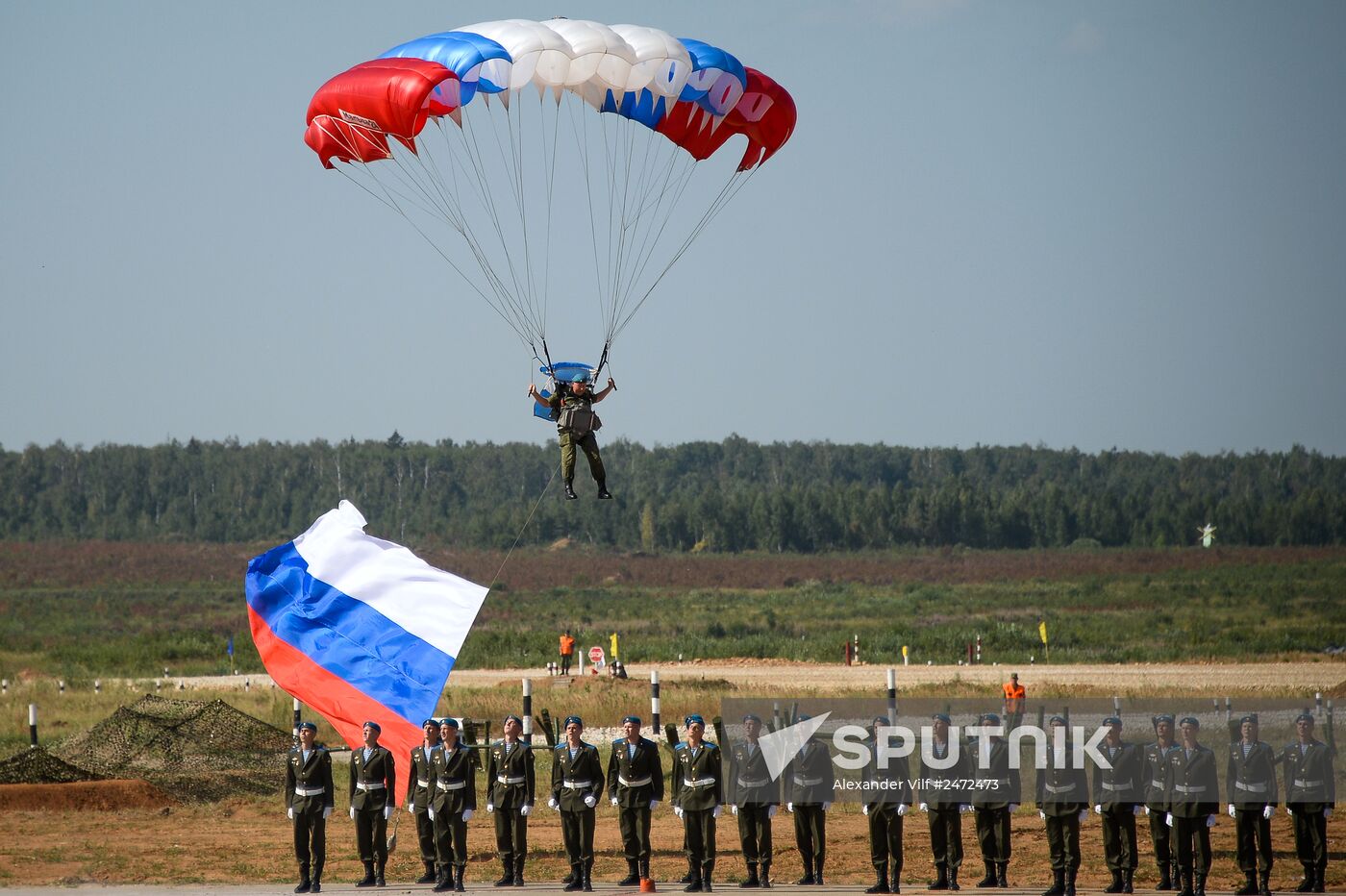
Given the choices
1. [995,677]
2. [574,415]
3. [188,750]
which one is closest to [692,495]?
[995,677]

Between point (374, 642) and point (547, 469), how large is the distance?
11668cm

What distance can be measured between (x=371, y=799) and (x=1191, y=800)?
6.87 meters

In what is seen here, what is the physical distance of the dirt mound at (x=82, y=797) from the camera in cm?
1811

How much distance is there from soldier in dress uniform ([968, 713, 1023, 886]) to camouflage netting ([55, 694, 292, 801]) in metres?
10.1

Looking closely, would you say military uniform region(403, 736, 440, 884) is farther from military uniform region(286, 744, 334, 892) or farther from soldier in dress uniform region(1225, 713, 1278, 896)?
soldier in dress uniform region(1225, 713, 1278, 896)

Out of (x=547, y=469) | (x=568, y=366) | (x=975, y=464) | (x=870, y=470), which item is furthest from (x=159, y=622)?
(x=975, y=464)

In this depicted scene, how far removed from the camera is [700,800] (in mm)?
13172

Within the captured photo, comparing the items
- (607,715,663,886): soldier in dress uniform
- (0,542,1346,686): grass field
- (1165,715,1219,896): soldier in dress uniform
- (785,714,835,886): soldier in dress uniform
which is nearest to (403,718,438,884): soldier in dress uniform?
(607,715,663,886): soldier in dress uniform

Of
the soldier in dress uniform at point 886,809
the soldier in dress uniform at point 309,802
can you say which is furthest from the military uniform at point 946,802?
the soldier in dress uniform at point 309,802

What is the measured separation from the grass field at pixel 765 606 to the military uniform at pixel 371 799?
24980 millimetres

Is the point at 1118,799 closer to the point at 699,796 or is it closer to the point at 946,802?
the point at 946,802

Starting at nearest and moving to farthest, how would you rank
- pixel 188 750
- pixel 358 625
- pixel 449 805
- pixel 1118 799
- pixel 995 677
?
pixel 1118 799, pixel 449 805, pixel 358 625, pixel 188 750, pixel 995 677

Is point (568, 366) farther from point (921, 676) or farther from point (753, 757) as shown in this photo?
point (921, 676)

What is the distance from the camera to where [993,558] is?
83312 mm
